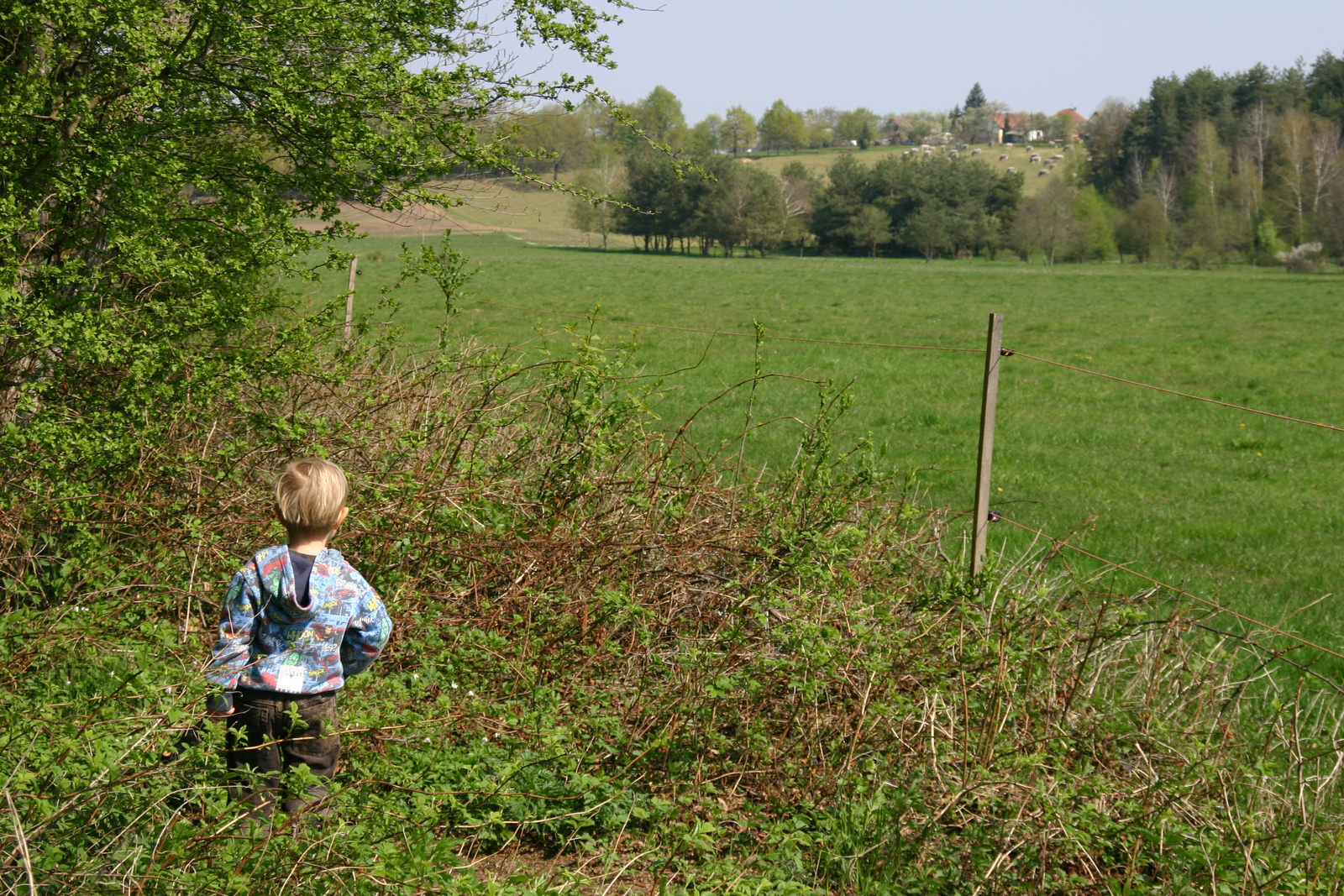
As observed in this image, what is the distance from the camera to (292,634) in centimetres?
324

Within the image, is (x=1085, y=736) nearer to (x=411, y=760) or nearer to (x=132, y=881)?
(x=411, y=760)

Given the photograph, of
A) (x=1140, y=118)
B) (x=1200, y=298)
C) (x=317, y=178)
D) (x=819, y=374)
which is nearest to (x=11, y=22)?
(x=317, y=178)

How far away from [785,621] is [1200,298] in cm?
3359

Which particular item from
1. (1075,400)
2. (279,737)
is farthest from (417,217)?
Answer: (1075,400)

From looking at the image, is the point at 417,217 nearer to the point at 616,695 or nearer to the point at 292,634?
the point at 616,695

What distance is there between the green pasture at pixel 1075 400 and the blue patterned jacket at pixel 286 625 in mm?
3075

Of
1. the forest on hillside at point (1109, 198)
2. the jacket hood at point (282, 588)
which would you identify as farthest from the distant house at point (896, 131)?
the jacket hood at point (282, 588)

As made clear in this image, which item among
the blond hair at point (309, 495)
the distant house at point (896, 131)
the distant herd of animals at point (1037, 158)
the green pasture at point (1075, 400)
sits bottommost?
the green pasture at point (1075, 400)

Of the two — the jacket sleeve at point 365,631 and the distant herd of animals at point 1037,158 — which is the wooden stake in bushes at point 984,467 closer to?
the jacket sleeve at point 365,631

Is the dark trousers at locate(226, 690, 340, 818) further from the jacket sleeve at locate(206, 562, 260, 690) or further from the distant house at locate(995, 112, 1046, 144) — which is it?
the distant house at locate(995, 112, 1046, 144)

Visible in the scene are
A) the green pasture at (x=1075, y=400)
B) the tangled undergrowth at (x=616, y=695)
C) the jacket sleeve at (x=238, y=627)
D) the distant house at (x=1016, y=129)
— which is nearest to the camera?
the tangled undergrowth at (x=616, y=695)

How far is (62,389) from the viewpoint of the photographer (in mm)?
5387

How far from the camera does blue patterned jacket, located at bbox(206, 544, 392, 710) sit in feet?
10.5

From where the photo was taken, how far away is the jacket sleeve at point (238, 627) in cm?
315
